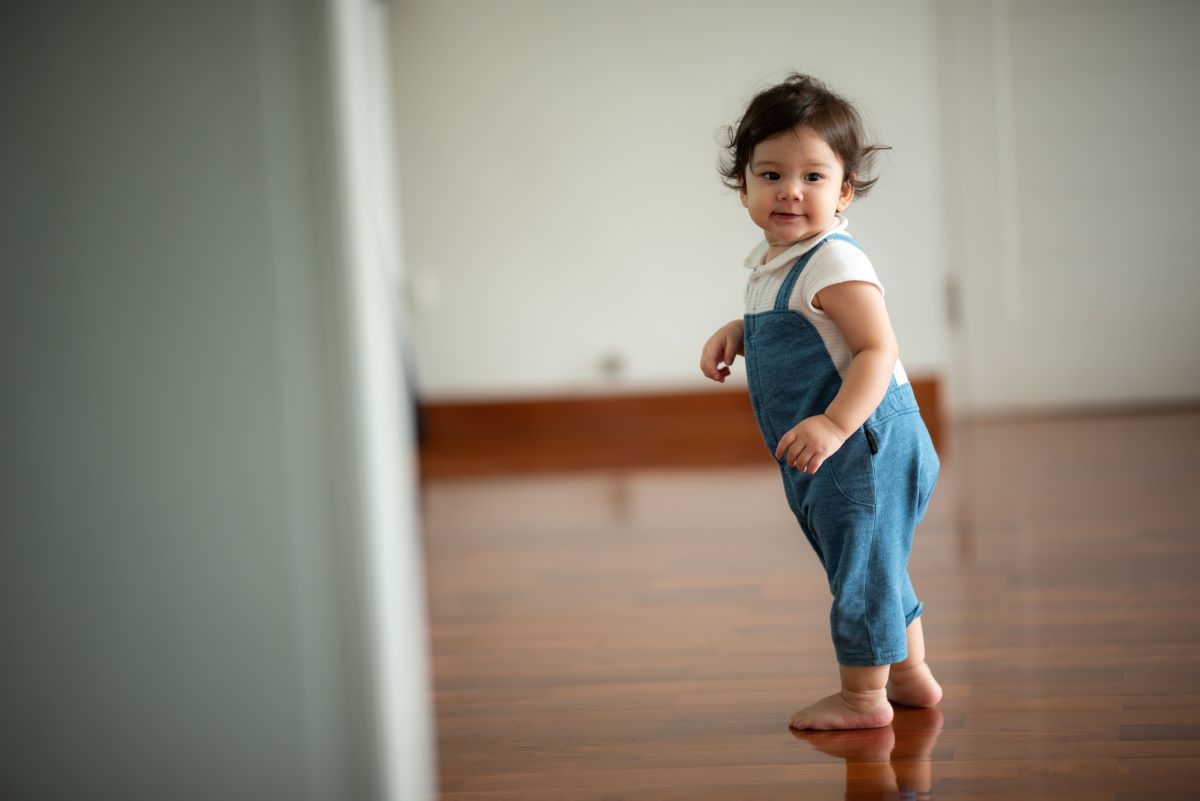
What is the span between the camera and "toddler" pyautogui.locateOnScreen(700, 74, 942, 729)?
46.5 inches

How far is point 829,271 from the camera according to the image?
3.89ft

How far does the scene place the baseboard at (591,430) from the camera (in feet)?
10.9

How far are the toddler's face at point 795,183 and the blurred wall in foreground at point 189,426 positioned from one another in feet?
1.66

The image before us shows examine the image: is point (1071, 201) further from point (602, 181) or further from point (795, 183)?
point (795, 183)

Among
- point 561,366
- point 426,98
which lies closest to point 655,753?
point 561,366

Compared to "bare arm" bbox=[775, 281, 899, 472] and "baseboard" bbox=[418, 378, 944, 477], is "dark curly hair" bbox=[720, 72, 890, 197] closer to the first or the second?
"bare arm" bbox=[775, 281, 899, 472]

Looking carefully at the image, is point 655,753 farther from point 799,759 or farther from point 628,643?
point 628,643

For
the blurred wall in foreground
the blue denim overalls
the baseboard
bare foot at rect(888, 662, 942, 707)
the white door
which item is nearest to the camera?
the blurred wall in foreground

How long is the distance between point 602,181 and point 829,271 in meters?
2.55

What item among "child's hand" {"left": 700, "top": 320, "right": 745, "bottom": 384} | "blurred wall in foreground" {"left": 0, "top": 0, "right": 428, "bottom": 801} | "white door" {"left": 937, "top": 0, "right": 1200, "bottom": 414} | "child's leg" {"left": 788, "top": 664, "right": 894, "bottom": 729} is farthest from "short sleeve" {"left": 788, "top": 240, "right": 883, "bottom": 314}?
"white door" {"left": 937, "top": 0, "right": 1200, "bottom": 414}

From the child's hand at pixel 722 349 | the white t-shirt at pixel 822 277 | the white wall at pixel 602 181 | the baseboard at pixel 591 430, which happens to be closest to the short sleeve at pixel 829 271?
the white t-shirt at pixel 822 277

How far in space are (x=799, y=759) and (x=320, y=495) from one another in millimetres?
615

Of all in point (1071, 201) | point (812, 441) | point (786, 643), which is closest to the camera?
point (812, 441)

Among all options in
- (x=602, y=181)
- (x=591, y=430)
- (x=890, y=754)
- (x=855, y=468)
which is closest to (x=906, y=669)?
(x=890, y=754)
